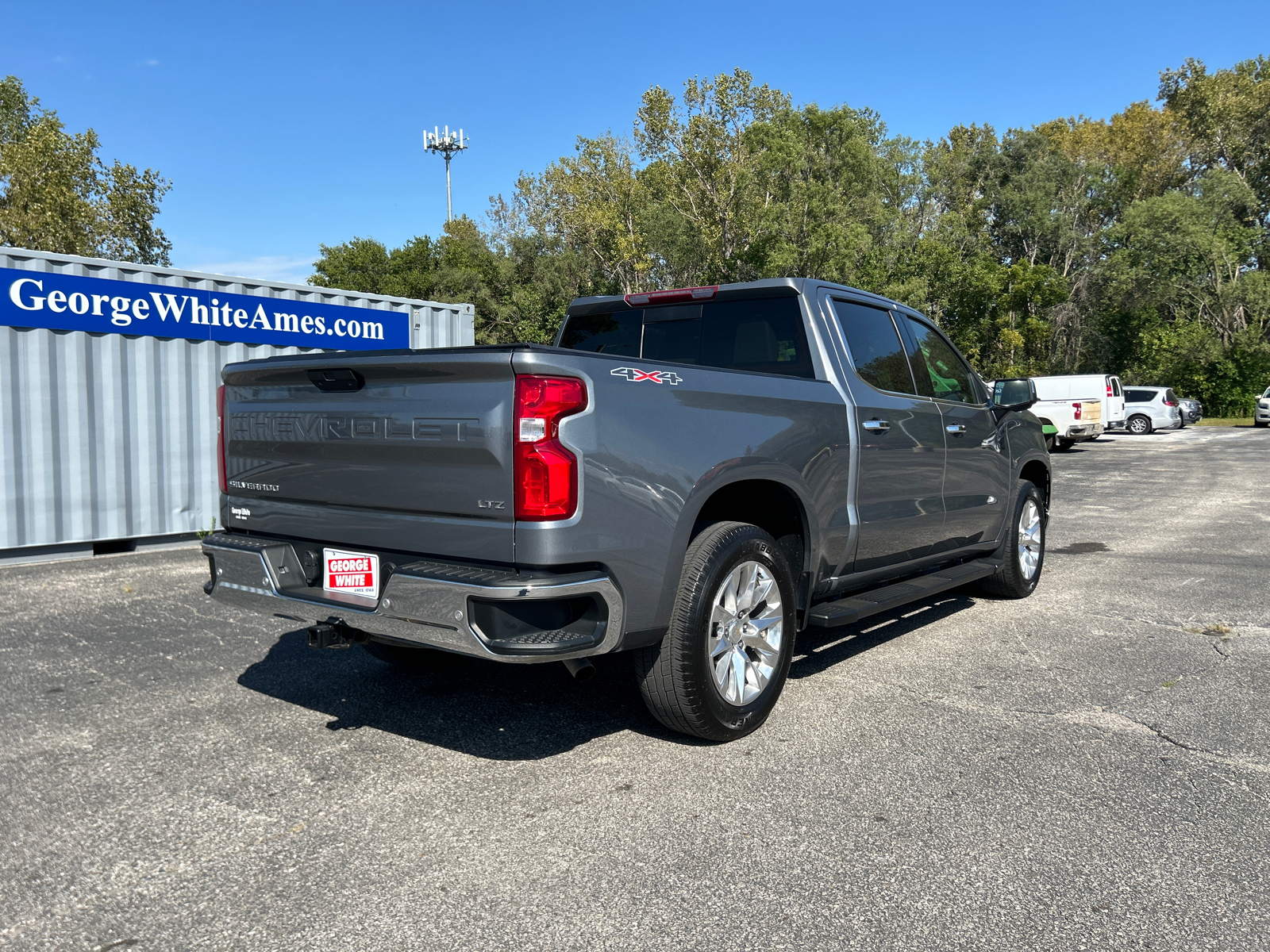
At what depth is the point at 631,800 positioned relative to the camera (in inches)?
136

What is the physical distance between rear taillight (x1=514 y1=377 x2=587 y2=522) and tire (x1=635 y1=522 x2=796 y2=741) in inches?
28.4

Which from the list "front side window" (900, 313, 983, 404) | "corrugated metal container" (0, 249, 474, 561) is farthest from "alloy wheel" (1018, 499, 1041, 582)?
"corrugated metal container" (0, 249, 474, 561)

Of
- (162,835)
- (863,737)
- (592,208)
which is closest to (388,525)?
(162,835)

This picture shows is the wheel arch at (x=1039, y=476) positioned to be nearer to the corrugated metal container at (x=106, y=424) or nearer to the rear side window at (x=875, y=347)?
the rear side window at (x=875, y=347)

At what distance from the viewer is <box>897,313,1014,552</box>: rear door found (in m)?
5.67

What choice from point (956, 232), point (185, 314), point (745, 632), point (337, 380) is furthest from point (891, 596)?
point (956, 232)

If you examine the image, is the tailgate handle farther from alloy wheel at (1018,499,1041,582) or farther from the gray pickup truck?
alloy wheel at (1018,499,1041,582)

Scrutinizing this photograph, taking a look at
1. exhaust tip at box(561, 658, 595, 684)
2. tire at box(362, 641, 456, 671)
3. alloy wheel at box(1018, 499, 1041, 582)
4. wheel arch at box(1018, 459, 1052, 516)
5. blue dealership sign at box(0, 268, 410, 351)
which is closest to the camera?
exhaust tip at box(561, 658, 595, 684)

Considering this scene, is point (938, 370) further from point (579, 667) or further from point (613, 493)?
point (579, 667)

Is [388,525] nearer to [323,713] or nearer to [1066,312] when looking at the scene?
[323,713]

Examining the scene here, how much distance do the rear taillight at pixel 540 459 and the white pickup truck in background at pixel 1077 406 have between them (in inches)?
897

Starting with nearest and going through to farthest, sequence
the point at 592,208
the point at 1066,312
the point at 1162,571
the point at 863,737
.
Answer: the point at 863,737 < the point at 1162,571 < the point at 592,208 < the point at 1066,312

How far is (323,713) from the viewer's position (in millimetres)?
4422

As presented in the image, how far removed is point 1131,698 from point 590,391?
3.18 metres
